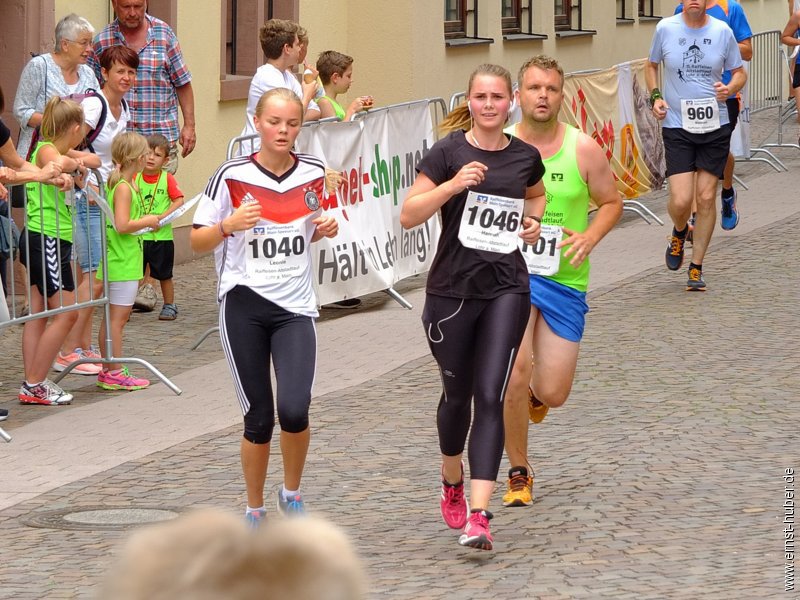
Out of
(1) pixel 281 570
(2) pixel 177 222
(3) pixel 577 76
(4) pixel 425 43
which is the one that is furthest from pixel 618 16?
(1) pixel 281 570

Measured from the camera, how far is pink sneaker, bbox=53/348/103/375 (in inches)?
380

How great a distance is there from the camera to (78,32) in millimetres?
10211

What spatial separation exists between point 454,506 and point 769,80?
20.3m

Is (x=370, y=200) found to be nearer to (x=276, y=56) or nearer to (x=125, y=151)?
(x=276, y=56)

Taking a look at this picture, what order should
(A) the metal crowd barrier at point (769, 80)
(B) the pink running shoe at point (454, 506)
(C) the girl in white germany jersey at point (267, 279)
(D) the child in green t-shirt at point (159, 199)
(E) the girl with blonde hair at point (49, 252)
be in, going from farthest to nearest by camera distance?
(A) the metal crowd barrier at point (769, 80)
(D) the child in green t-shirt at point (159, 199)
(E) the girl with blonde hair at point (49, 252)
(B) the pink running shoe at point (454, 506)
(C) the girl in white germany jersey at point (267, 279)

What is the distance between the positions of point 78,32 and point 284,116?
4.67m

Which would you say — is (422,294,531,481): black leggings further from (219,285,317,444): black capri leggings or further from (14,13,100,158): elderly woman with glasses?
(14,13,100,158): elderly woman with glasses

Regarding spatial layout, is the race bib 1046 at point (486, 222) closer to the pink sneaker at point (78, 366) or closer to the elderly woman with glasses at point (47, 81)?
the pink sneaker at point (78, 366)

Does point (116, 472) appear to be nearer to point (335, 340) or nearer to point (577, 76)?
point (335, 340)

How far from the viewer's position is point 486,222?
5.86 m

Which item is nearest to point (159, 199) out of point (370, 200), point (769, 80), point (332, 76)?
point (370, 200)

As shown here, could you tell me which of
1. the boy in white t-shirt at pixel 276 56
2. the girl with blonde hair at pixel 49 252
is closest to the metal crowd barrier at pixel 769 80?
the boy in white t-shirt at pixel 276 56

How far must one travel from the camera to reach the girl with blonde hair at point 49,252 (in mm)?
8750

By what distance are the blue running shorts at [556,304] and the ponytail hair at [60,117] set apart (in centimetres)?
345
